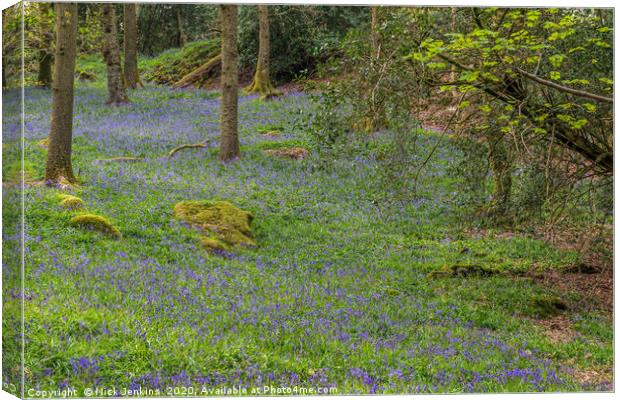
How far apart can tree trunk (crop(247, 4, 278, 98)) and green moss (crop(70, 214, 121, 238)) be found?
373 cm

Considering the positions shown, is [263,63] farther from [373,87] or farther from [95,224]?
[95,224]

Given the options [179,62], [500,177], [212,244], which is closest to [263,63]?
[179,62]

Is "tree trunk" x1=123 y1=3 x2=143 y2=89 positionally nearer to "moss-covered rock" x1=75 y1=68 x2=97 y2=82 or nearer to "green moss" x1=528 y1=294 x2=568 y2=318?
"moss-covered rock" x1=75 y1=68 x2=97 y2=82

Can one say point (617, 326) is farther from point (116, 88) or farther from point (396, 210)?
point (116, 88)

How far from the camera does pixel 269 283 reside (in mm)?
8477

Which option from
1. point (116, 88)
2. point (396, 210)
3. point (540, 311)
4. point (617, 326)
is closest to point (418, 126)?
point (396, 210)

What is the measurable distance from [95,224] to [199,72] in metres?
3.64

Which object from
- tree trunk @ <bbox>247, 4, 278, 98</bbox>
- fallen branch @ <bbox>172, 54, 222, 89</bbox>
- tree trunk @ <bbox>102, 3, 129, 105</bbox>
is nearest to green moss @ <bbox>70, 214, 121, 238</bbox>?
tree trunk @ <bbox>102, 3, 129, 105</bbox>

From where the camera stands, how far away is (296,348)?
7602 mm

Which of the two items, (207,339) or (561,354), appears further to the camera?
(561,354)

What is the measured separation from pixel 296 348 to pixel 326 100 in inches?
121

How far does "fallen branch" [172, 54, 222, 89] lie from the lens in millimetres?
10859

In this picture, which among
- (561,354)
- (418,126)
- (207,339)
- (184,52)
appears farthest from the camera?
(184,52)

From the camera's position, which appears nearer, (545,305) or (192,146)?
(545,305)
